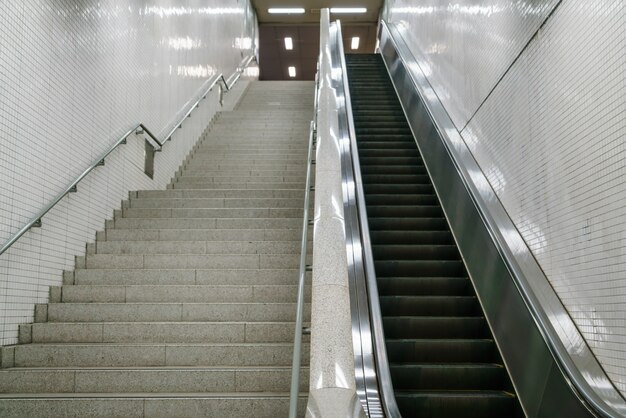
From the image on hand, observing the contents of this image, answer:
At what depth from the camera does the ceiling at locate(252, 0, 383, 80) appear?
1792 centimetres

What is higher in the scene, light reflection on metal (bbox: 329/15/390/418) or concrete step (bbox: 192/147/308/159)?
concrete step (bbox: 192/147/308/159)

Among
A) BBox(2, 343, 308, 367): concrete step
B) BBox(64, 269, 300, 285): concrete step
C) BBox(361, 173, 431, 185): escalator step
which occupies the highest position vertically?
BBox(361, 173, 431, 185): escalator step

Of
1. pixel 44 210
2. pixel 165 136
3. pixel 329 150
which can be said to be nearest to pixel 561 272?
pixel 329 150

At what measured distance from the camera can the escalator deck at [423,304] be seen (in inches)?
137

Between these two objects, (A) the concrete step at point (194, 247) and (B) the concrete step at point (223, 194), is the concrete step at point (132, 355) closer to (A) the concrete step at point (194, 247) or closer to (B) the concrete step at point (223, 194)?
(A) the concrete step at point (194, 247)

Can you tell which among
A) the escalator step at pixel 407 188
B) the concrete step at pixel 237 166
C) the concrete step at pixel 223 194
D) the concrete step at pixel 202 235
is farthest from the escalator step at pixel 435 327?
the concrete step at pixel 237 166

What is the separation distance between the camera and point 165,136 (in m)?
7.50

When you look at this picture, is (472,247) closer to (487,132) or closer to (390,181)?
(487,132)

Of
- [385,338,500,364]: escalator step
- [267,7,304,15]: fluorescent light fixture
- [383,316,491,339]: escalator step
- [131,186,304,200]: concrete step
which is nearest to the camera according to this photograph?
[385,338,500,364]: escalator step

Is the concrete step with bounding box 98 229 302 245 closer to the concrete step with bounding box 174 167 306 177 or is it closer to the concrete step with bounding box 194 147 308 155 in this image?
the concrete step with bounding box 174 167 306 177

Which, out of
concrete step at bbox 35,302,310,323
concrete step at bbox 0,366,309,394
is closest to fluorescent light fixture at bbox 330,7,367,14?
concrete step at bbox 35,302,310,323

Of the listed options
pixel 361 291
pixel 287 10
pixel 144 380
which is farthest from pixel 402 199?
pixel 287 10

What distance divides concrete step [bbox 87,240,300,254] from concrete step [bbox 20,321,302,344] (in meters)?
1.17

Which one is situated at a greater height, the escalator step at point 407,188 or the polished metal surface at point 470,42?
the polished metal surface at point 470,42
